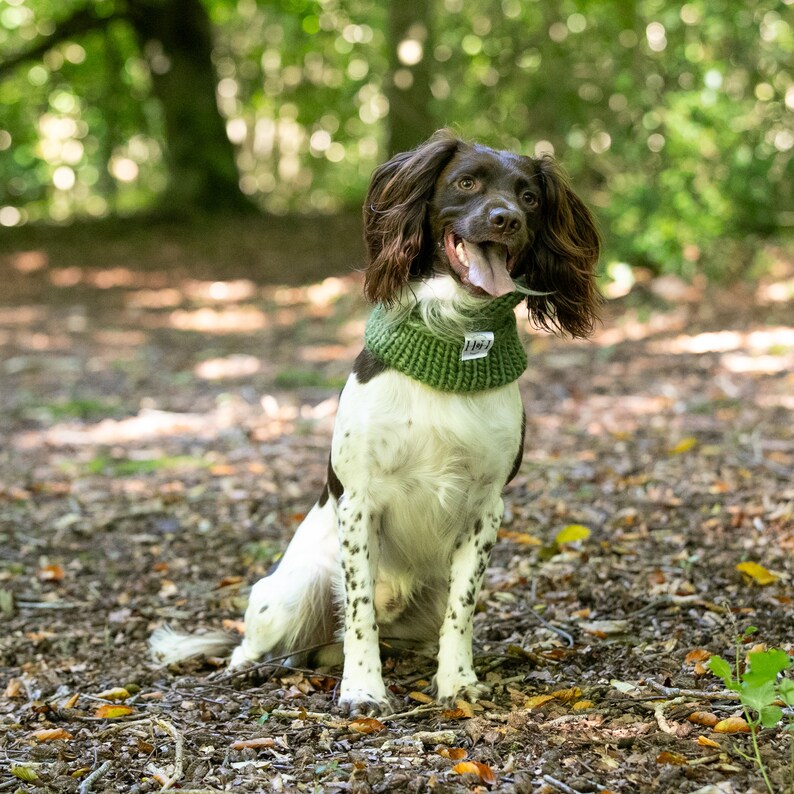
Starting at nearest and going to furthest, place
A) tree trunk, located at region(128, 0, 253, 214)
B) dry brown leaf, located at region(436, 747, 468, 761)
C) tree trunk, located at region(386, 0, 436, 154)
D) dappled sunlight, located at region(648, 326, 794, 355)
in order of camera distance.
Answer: dry brown leaf, located at region(436, 747, 468, 761) → dappled sunlight, located at region(648, 326, 794, 355) → tree trunk, located at region(386, 0, 436, 154) → tree trunk, located at region(128, 0, 253, 214)

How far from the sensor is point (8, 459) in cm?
638

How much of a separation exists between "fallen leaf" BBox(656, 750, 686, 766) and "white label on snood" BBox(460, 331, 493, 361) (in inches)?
45.9

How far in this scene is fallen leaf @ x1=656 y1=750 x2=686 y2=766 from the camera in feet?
8.43

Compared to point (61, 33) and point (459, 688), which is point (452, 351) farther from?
point (61, 33)

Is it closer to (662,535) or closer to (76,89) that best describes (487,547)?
(662,535)

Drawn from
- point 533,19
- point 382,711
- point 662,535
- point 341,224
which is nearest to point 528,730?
point 382,711

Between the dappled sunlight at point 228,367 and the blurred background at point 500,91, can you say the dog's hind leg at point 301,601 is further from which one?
the dappled sunlight at point 228,367

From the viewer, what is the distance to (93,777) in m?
2.68

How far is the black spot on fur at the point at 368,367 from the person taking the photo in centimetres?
315

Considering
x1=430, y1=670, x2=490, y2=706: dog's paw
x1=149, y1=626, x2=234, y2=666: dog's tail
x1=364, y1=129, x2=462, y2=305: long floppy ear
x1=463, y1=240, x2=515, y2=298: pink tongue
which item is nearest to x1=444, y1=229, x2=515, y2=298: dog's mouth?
x1=463, y1=240, x2=515, y2=298: pink tongue

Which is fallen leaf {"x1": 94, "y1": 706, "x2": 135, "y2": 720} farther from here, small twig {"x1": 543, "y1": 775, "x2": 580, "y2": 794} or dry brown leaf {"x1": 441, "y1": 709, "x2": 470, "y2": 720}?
small twig {"x1": 543, "y1": 775, "x2": 580, "y2": 794}

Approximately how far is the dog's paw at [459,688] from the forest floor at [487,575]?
0.05 m

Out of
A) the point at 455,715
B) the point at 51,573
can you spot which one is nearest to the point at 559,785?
the point at 455,715

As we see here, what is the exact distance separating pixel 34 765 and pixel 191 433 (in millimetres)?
4299
